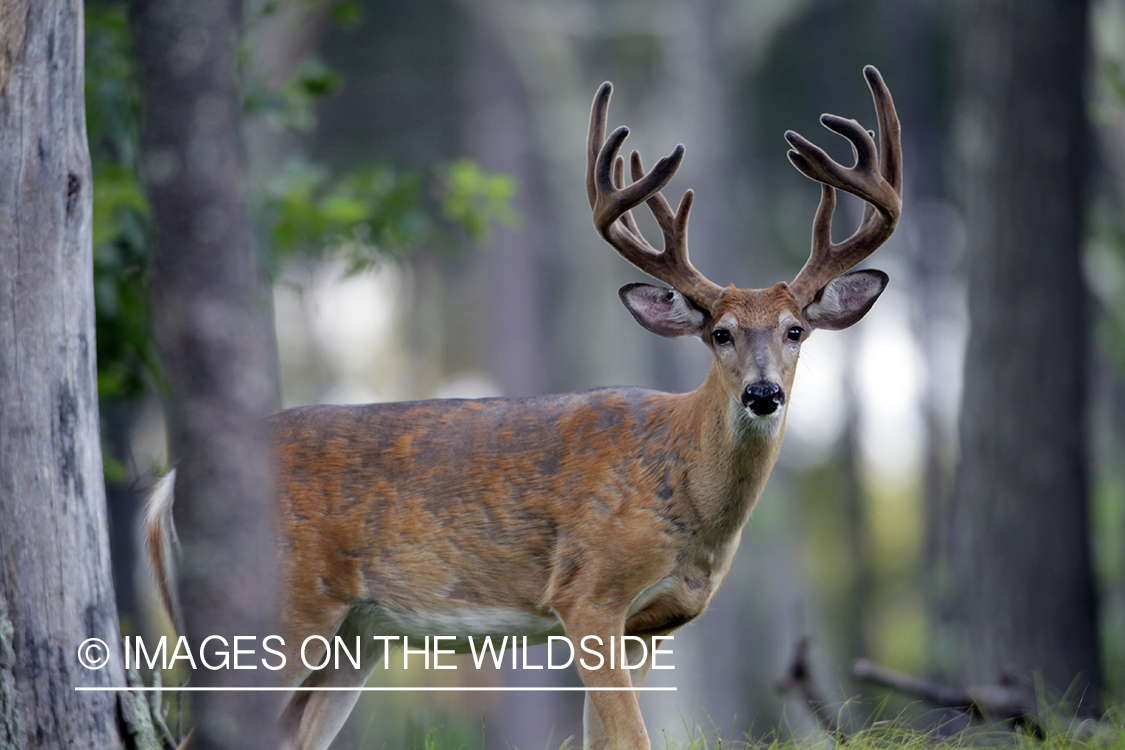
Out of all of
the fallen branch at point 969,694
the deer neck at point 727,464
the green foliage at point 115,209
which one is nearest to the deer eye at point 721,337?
the deer neck at point 727,464

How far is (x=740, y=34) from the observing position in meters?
23.6

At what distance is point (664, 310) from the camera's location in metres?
5.60

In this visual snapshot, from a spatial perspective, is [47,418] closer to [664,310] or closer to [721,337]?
[664,310]

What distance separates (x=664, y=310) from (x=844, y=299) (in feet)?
2.52

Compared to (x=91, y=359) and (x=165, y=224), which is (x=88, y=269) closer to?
(x=91, y=359)

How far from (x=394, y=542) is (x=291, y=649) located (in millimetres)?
614

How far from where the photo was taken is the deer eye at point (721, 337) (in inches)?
210

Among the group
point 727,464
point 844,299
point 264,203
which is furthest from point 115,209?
point 844,299

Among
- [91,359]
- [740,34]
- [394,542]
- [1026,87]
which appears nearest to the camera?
[91,359]

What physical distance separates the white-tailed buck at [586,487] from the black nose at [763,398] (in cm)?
10

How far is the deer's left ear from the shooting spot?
216 inches

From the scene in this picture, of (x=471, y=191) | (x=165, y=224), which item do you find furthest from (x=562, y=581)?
(x=471, y=191)

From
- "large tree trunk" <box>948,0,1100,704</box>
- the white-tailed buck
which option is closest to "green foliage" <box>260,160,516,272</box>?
the white-tailed buck

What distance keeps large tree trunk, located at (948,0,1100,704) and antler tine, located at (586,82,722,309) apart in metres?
5.15
